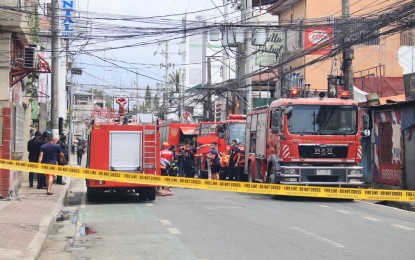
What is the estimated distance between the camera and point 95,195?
848 inches

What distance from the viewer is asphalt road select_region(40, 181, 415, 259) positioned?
10.5 meters

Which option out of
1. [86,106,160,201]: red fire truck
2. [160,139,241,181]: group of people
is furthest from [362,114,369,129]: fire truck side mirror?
[160,139,241,181]: group of people

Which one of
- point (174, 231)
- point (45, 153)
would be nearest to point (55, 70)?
point (45, 153)

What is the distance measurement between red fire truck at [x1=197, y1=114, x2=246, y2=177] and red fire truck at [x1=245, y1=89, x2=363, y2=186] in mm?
8501

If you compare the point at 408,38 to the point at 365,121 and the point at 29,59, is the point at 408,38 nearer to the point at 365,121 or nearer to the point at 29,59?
the point at 365,121

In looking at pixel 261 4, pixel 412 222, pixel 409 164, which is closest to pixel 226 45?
pixel 261 4

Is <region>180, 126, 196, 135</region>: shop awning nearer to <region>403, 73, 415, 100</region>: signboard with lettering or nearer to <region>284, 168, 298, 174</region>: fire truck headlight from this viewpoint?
<region>403, 73, 415, 100</region>: signboard with lettering

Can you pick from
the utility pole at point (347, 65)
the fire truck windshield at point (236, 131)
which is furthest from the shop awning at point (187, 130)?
the utility pole at point (347, 65)

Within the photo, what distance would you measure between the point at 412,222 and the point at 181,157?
18.6 m

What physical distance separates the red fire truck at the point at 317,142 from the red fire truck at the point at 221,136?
8.50m

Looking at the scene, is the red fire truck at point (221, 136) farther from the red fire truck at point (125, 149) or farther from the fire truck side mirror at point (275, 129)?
the red fire truck at point (125, 149)

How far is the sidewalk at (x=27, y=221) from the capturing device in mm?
10227

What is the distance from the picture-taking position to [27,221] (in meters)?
13.7

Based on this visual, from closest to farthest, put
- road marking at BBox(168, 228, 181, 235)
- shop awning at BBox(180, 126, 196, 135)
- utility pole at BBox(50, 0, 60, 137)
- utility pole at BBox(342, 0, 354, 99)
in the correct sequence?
road marking at BBox(168, 228, 181, 235) < utility pole at BBox(342, 0, 354, 99) < utility pole at BBox(50, 0, 60, 137) < shop awning at BBox(180, 126, 196, 135)
